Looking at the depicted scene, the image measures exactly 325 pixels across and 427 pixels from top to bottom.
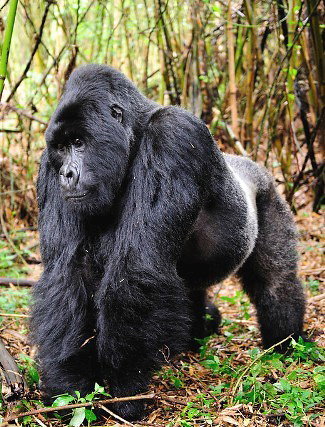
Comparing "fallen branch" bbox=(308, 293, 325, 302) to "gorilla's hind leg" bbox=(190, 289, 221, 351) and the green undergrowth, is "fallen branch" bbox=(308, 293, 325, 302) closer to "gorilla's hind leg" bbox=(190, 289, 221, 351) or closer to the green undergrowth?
"gorilla's hind leg" bbox=(190, 289, 221, 351)

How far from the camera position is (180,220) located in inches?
116

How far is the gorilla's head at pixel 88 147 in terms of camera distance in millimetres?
2895

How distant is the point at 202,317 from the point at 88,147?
6.37ft

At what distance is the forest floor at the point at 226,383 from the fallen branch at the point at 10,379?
4 centimetres

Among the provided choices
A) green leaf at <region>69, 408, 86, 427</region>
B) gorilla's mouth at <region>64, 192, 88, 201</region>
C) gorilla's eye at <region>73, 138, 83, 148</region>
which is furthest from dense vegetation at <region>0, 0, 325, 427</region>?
gorilla's eye at <region>73, 138, 83, 148</region>

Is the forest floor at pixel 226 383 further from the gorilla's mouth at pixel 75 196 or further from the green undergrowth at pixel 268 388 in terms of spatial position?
the gorilla's mouth at pixel 75 196

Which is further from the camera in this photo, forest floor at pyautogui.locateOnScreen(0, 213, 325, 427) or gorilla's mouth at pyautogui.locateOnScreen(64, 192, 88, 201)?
gorilla's mouth at pyautogui.locateOnScreen(64, 192, 88, 201)

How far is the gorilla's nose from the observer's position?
9.41 ft

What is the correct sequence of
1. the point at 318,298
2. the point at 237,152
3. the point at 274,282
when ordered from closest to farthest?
the point at 274,282 < the point at 318,298 < the point at 237,152

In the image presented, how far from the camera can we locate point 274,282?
4121 mm

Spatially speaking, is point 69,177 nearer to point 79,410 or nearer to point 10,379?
point 10,379

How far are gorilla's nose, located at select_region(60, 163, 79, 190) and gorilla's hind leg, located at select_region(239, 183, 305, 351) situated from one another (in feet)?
5.67

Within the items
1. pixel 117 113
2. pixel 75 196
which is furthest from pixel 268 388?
pixel 117 113

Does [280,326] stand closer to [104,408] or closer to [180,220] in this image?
[180,220]
